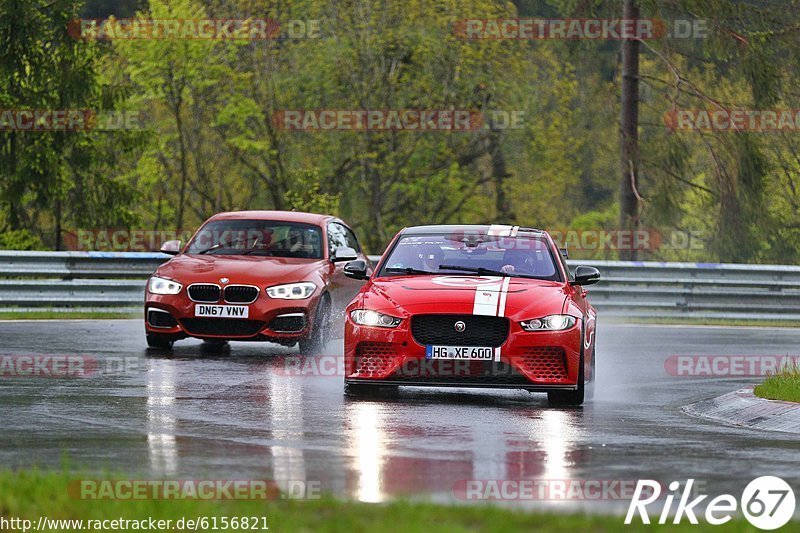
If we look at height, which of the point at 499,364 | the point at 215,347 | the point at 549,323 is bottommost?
the point at 215,347

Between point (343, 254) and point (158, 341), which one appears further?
point (343, 254)

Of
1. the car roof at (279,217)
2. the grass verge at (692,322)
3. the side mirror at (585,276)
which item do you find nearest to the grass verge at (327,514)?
the side mirror at (585,276)

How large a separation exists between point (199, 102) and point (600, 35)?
11.9m

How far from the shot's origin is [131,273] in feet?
82.4

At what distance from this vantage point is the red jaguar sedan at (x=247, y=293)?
55.4ft

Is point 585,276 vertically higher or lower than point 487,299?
higher

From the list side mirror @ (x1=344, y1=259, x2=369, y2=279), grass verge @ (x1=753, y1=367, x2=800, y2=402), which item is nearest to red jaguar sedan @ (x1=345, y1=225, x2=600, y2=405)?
side mirror @ (x1=344, y1=259, x2=369, y2=279)

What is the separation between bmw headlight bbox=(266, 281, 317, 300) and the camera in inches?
667

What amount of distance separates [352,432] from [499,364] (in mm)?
2430

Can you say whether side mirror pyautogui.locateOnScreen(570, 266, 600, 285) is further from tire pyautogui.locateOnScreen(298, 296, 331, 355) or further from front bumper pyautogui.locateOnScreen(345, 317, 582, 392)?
tire pyautogui.locateOnScreen(298, 296, 331, 355)

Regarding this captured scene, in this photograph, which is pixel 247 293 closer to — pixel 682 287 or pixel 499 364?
pixel 499 364

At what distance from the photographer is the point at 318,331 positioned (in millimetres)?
17469

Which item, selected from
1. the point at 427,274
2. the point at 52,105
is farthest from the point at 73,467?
the point at 52,105

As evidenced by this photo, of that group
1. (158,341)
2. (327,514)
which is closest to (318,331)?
(158,341)
